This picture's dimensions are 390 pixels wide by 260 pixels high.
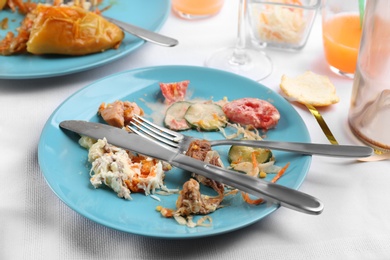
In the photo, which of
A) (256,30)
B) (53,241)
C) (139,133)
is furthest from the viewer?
(256,30)

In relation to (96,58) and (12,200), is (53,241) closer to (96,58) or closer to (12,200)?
(12,200)

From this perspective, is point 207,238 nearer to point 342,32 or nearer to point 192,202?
point 192,202

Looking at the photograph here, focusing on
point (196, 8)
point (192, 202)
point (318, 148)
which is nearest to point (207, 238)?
point (192, 202)

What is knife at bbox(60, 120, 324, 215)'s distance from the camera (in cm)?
113

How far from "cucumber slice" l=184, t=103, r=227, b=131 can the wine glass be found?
27 cm

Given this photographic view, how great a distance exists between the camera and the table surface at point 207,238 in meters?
1.19

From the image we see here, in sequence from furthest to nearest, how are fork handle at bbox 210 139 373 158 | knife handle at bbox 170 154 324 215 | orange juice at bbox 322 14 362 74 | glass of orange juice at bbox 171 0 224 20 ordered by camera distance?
glass of orange juice at bbox 171 0 224 20 < orange juice at bbox 322 14 362 74 < fork handle at bbox 210 139 373 158 < knife handle at bbox 170 154 324 215

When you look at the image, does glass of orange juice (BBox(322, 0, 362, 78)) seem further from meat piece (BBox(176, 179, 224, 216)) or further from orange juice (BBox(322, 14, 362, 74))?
meat piece (BBox(176, 179, 224, 216))

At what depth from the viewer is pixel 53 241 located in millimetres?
1217

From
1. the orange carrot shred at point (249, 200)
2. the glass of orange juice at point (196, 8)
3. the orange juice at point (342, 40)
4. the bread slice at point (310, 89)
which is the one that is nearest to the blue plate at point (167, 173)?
the orange carrot shred at point (249, 200)

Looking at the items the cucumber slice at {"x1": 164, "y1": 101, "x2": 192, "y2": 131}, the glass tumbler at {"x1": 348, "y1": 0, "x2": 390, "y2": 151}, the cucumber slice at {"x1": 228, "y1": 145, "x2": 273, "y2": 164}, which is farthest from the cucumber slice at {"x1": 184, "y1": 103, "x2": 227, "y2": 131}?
the glass tumbler at {"x1": 348, "y1": 0, "x2": 390, "y2": 151}

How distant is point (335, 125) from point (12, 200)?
2.71ft

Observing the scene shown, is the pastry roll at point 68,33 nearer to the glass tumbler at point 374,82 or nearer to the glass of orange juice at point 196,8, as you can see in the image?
the glass of orange juice at point 196,8

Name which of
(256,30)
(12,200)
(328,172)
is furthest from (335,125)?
(12,200)
